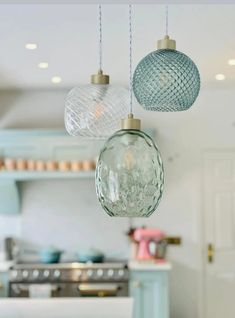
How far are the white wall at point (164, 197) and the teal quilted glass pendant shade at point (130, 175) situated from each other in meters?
4.55

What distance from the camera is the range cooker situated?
18.9 ft

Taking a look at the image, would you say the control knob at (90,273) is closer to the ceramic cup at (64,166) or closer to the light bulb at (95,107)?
the ceramic cup at (64,166)

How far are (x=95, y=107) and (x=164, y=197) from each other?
416 cm

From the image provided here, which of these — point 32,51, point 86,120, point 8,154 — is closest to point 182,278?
point 8,154

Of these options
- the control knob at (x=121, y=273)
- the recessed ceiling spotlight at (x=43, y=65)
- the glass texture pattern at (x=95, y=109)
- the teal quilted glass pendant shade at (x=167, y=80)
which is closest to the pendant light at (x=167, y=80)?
the teal quilted glass pendant shade at (x=167, y=80)

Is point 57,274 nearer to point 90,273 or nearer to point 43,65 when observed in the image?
point 90,273

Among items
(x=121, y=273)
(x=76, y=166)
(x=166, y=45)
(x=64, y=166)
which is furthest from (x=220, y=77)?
(x=166, y=45)

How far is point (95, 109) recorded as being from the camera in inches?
91.2

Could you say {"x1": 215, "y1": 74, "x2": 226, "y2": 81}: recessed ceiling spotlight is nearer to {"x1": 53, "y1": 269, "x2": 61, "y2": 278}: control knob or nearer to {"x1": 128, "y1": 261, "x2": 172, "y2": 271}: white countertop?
{"x1": 128, "y1": 261, "x2": 172, "y2": 271}: white countertop

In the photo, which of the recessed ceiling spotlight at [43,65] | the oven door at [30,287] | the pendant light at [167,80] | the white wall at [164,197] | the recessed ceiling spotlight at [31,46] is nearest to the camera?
the pendant light at [167,80]

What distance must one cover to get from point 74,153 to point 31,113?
0.72 m

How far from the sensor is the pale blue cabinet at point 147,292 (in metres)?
5.82

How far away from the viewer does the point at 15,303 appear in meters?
3.12

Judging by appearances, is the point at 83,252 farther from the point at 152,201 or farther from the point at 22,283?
the point at 152,201
